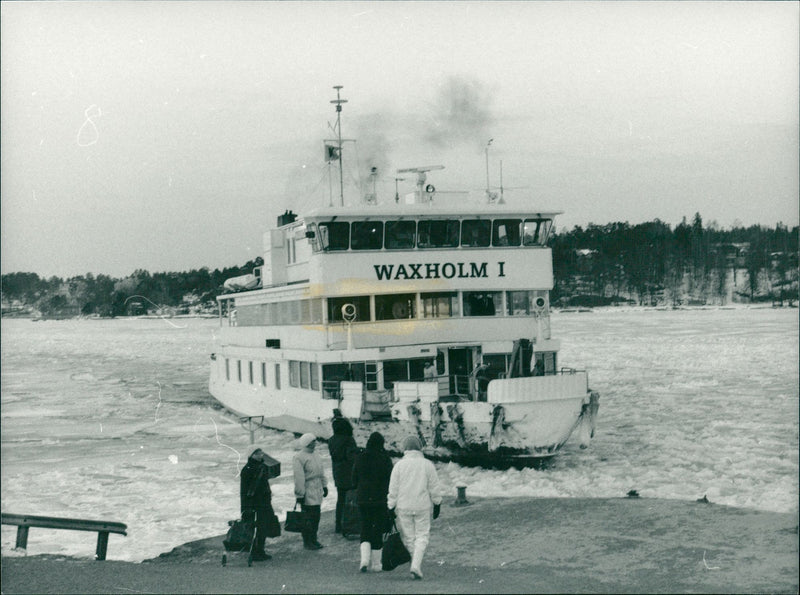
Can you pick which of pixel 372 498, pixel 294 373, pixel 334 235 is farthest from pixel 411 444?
pixel 294 373

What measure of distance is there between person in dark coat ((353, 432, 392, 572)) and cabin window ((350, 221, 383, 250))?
13676 millimetres

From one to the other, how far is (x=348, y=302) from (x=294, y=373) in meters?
3.72

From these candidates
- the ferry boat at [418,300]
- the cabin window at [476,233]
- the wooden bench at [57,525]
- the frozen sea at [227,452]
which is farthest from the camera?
the cabin window at [476,233]

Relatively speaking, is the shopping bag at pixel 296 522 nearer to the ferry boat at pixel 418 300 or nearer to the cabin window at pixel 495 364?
the ferry boat at pixel 418 300

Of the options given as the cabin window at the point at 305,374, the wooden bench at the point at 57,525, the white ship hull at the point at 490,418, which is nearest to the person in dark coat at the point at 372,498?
the wooden bench at the point at 57,525

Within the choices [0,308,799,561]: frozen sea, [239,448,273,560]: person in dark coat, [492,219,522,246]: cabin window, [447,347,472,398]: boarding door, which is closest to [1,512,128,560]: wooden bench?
[0,308,799,561]: frozen sea

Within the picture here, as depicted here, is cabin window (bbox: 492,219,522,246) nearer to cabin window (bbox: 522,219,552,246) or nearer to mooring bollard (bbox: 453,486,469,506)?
cabin window (bbox: 522,219,552,246)

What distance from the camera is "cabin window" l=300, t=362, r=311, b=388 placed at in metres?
26.0

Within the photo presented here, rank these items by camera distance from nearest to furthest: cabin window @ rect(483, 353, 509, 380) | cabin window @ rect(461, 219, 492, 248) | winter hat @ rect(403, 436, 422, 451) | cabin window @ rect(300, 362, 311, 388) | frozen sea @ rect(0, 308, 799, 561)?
winter hat @ rect(403, 436, 422, 451), frozen sea @ rect(0, 308, 799, 561), cabin window @ rect(483, 353, 509, 380), cabin window @ rect(461, 219, 492, 248), cabin window @ rect(300, 362, 311, 388)

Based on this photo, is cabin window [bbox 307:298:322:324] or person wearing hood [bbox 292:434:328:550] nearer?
person wearing hood [bbox 292:434:328:550]

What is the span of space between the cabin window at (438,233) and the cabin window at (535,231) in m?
1.96

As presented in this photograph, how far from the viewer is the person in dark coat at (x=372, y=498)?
10797 mm

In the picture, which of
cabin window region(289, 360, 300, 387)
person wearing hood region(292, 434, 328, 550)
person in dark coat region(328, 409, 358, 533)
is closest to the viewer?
person wearing hood region(292, 434, 328, 550)

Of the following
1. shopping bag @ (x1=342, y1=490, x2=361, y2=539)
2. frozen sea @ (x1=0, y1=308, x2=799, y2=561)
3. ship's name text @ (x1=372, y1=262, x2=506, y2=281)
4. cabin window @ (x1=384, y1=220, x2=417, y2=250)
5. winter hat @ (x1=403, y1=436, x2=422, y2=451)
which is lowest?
frozen sea @ (x1=0, y1=308, x2=799, y2=561)
